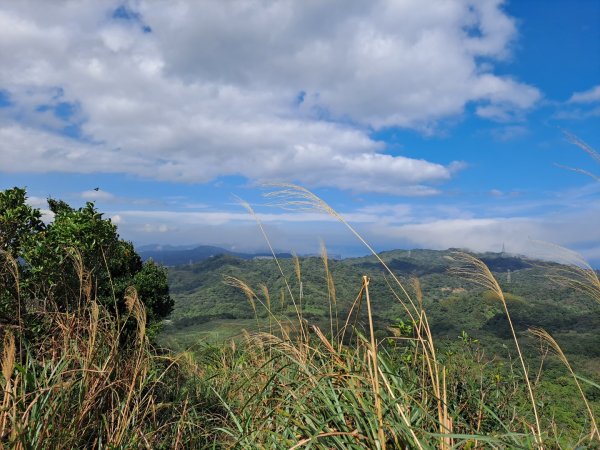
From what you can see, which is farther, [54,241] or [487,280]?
[54,241]

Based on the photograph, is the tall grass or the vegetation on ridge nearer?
the vegetation on ridge

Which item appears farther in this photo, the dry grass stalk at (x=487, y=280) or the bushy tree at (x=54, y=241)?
the bushy tree at (x=54, y=241)

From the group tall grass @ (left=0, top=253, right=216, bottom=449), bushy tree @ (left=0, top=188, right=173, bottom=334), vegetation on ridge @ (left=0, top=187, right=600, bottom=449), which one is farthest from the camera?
bushy tree @ (left=0, top=188, right=173, bottom=334)

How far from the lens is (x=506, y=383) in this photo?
6137 mm

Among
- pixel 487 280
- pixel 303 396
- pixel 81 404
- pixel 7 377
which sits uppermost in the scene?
pixel 487 280

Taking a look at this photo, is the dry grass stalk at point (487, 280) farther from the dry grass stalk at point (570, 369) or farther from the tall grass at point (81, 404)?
the tall grass at point (81, 404)

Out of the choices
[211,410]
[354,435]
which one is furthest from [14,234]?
[354,435]

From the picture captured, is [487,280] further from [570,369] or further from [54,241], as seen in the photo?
[54,241]

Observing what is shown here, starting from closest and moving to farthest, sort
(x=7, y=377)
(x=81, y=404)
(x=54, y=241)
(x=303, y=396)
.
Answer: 1. (x=7, y=377)
2. (x=303, y=396)
3. (x=81, y=404)
4. (x=54, y=241)

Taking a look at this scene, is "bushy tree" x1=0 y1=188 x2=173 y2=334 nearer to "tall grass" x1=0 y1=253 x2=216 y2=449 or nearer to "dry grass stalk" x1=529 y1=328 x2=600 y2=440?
"tall grass" x1=0 y1=253 x2=216 y2=449

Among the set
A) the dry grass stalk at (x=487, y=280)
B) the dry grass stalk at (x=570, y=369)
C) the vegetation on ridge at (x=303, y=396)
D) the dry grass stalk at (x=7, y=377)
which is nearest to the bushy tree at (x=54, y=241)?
the vegetation on ridge at (x=303, y=396)

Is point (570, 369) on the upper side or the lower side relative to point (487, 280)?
lower

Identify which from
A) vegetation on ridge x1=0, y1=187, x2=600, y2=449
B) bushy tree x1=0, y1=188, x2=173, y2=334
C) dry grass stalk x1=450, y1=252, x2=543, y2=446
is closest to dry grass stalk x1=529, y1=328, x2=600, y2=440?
vegetation on ridge x1=0, y1=187, x2=600, y2=449

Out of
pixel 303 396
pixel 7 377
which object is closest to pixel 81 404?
pixel 7 377
